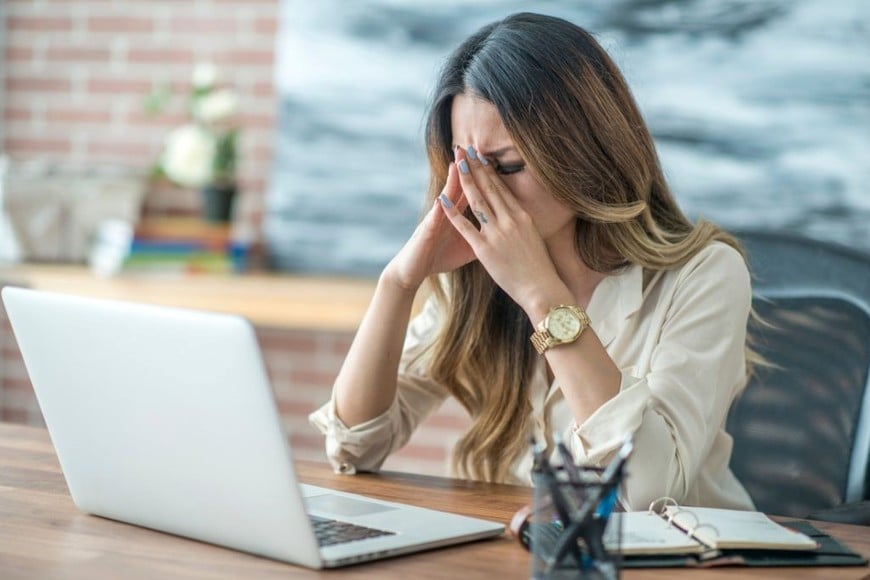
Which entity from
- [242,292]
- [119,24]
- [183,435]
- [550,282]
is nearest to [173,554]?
[183,435]

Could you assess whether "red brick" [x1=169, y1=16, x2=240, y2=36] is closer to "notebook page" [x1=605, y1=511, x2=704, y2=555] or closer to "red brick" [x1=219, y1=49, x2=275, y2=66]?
"red brick" [x1=219, y1=49, x2=275, y2=66]

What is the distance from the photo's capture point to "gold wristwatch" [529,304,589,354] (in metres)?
1.45

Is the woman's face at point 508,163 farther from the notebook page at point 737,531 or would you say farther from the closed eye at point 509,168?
the notebook page at point 737,531

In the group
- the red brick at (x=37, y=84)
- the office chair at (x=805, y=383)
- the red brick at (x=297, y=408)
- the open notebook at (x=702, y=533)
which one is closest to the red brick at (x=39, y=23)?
the red brick at (x=37, y=84)

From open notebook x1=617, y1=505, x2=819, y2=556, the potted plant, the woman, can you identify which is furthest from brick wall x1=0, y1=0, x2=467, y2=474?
open notebook x1=617, y1=505, x2=819, y2=556

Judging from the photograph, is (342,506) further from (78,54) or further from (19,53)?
(19,53)

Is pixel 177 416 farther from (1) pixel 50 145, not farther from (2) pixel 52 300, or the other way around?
(1) pixel 50 145

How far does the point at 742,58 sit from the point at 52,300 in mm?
2237

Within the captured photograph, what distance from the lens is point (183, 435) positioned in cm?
107

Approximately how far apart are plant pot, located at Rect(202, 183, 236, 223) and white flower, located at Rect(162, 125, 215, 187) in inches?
1.3

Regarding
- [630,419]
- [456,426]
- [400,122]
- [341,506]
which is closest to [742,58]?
[400,122]

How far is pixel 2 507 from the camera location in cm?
125

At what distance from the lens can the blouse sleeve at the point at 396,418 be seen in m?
1.61

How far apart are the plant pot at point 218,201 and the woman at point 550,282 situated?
1.74m
